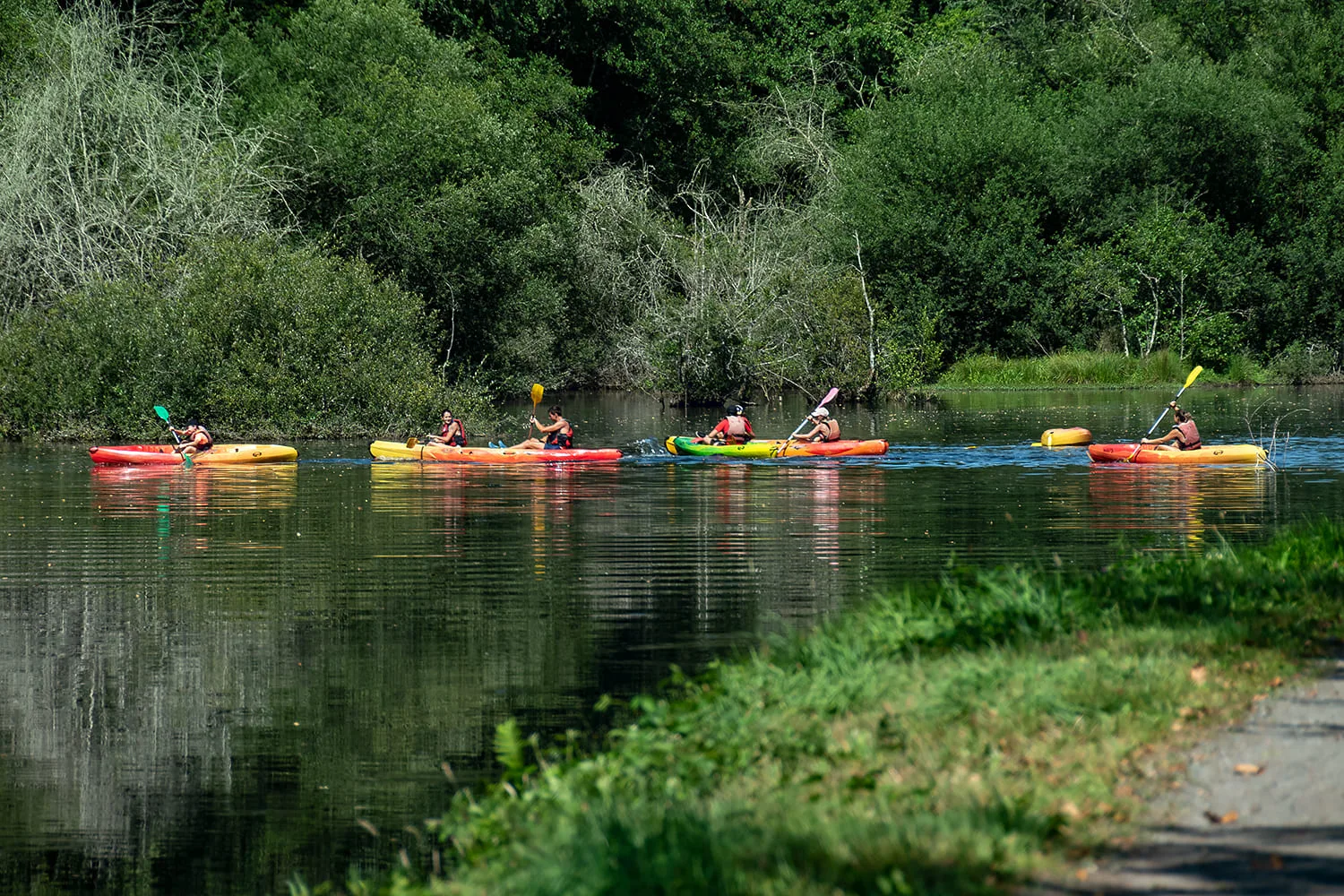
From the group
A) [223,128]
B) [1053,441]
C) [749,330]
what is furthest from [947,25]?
[1053,441]

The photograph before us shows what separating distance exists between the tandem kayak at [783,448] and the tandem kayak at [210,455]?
701cm

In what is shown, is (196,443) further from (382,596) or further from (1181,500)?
(1181,500)

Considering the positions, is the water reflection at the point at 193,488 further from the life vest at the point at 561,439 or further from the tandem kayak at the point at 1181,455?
the tandem kayak at the point at 1181,455

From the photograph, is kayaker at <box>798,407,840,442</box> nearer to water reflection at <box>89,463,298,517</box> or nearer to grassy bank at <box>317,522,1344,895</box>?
water reflection at <box>89,463,298,517</box>

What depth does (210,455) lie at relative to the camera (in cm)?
3052

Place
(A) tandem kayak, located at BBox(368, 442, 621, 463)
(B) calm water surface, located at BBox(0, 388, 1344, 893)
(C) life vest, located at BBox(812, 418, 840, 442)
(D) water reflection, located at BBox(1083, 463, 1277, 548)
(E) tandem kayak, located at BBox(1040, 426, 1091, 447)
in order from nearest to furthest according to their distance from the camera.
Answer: (B) calm water surface, located at BBox(0, 388, 1344, 893)
(D) water reflection, located at BBox(1083, 463, 1277, 548)
(A) tandem kayak, located at BBox(368, 442, 621, 463)
(C) life vest, located at BBox(812, 418, 840, 442)
(E) tandem kayak, located at BBox(1040, 426, 1091, 447)

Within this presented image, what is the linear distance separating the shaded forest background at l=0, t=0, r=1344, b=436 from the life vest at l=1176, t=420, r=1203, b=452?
1611 centimetres

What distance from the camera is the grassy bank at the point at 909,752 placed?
535 cm

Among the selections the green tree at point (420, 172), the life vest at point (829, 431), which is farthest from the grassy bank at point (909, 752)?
the green tree at point (420, 172)

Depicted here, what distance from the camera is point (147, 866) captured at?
26.6ft

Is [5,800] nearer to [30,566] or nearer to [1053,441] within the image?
[30,566]

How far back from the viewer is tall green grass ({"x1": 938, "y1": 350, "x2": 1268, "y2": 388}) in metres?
54.1

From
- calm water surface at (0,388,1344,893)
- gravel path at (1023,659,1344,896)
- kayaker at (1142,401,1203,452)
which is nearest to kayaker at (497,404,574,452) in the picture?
calm water surface at (0,388,1344,893)

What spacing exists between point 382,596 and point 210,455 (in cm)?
1649
